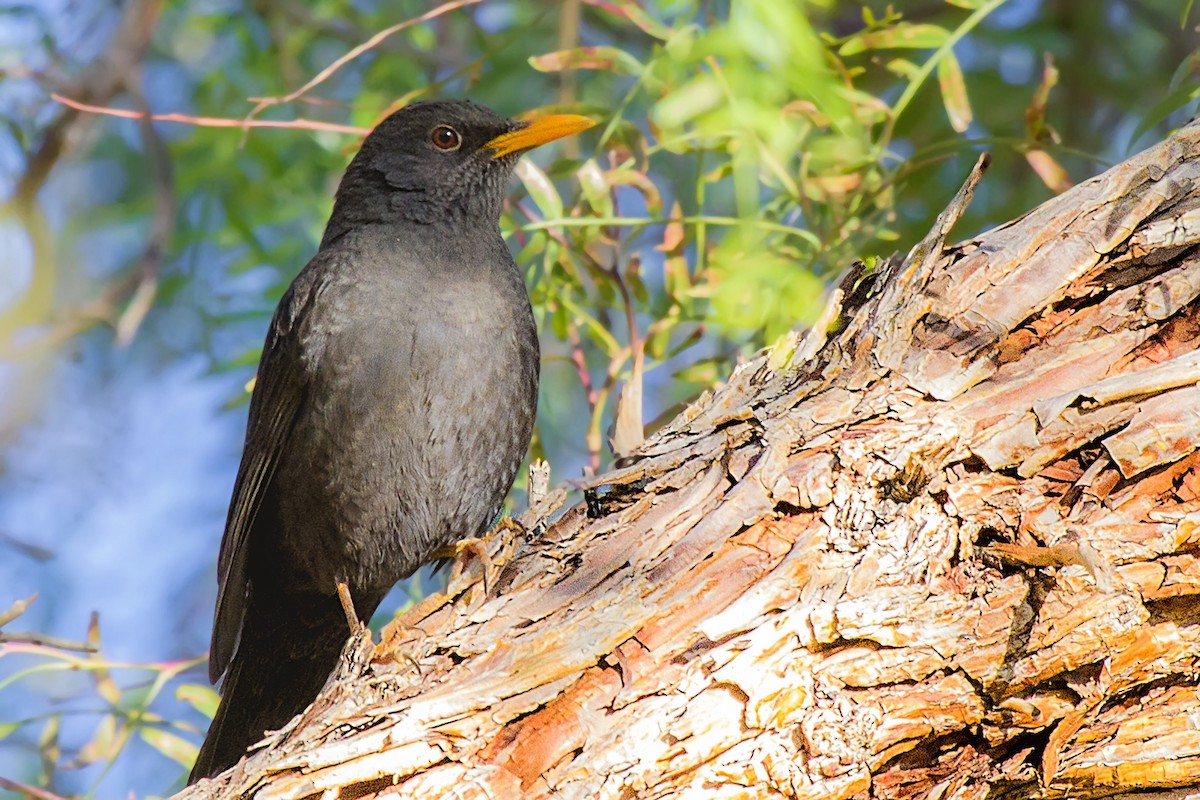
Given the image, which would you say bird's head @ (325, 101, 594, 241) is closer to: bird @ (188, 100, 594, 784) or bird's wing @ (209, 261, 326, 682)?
bird @ (188, 100, 594, 784)

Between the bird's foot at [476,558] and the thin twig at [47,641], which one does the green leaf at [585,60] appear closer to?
the bird's foot at [476,558]

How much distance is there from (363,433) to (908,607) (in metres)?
1.93

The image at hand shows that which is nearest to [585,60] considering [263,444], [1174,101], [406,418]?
[406,418]

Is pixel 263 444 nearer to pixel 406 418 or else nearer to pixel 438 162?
pixel 406 418

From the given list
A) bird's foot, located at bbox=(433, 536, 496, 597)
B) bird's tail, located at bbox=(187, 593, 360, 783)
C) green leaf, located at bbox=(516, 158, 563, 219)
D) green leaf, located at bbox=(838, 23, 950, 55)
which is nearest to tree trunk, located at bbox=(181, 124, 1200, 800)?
bird's foot, located at bbox=(433, 536, 496, 597)

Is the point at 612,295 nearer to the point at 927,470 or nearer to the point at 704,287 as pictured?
the point at 704,287

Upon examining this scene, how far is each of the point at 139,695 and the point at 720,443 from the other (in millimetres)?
3098

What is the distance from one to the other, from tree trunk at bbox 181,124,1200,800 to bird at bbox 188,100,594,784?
124cm

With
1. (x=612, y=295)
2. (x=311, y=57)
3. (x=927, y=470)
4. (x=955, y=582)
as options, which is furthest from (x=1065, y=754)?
(x=311, y=57)

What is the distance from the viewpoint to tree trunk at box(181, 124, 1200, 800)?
2.38 meters

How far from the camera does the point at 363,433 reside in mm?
3789

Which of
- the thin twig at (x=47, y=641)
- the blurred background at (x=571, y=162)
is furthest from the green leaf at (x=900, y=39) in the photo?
the thin twig at (x=47, y=641)

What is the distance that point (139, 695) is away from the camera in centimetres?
480

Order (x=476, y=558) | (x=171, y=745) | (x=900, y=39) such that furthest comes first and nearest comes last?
1. (x=171, y=745)
2. (x=900, y=39)
3. (x=476, y=558)
